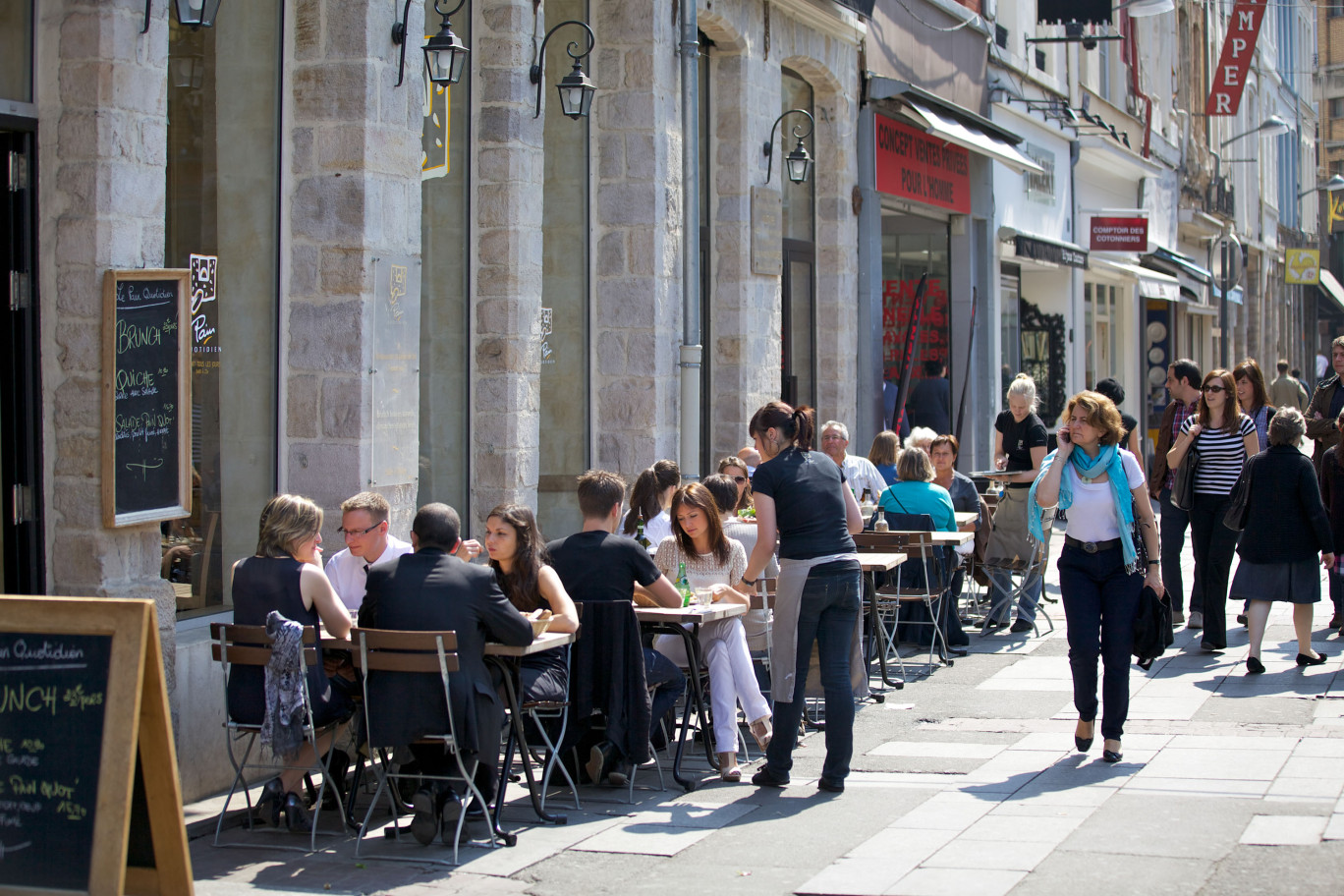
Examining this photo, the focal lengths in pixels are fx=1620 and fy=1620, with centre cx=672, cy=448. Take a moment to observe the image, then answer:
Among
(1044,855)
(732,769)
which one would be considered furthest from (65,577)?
(1044,855)

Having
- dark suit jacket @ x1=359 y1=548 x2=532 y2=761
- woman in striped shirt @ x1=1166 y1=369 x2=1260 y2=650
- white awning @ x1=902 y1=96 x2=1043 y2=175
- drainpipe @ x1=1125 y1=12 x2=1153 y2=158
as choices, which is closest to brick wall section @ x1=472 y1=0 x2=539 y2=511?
dark suit jacket @ x1=359 y1=548 x2=532 y2=761

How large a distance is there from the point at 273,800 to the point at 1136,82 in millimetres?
23742

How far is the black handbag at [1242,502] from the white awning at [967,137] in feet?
23.9

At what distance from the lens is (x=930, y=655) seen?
9812 millimetres

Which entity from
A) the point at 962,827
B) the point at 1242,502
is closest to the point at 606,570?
the point at 962,827

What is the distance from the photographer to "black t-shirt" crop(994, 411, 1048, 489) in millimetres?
11664

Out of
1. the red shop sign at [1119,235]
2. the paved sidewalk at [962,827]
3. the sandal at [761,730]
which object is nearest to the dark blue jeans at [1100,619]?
the paved sidewalk at [962,827]

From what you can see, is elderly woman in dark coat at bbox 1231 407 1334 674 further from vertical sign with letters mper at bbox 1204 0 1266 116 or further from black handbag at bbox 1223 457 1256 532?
vertical sign with letters mper at bbox 1204 0 1266 116

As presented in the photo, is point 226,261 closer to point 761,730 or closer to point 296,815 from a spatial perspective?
point 296,815

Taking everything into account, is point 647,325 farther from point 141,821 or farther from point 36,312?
point 141,821

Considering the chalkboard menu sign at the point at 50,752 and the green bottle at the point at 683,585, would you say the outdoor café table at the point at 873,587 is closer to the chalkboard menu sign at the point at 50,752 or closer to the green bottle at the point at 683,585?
the green bottle at the point at 683,585

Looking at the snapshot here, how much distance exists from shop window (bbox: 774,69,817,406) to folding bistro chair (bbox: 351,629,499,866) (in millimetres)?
8904

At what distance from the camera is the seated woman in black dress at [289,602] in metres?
6.21

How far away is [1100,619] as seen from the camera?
736 cm
